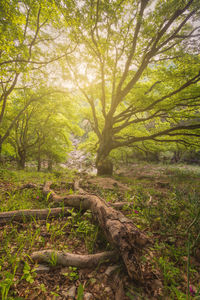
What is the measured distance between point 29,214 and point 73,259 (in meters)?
1.54

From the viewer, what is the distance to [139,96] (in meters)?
8.61

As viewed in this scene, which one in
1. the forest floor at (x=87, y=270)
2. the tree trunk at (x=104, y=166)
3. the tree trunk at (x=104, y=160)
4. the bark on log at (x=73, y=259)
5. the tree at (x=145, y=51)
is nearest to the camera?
the forest floor at (x=87, y=270)

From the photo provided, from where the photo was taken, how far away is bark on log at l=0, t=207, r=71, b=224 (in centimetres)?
271

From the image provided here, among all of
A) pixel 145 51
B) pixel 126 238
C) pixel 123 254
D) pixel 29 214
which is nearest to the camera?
pixel 123 254

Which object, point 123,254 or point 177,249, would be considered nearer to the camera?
point 123,254

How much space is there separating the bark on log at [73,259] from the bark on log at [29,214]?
3.43ft

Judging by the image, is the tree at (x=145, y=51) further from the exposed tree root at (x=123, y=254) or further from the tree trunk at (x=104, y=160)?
the exposed tree root at (x=123, y=254)

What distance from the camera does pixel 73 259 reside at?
1861 mm

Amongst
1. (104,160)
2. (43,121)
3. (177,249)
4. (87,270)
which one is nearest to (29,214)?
(87,270)

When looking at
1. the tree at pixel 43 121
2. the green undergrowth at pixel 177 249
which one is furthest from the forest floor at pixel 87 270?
the tree at pixel 43 121

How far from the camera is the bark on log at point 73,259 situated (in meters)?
1.84

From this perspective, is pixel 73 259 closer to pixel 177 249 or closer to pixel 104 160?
pixel 177 249

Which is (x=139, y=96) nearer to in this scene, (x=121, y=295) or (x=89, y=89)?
(x=89, y=89)

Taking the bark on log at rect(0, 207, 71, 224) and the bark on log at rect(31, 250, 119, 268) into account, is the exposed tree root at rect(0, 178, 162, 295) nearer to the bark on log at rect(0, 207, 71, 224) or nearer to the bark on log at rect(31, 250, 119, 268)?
the bark on log at rect(31, 250, 119, 268)
